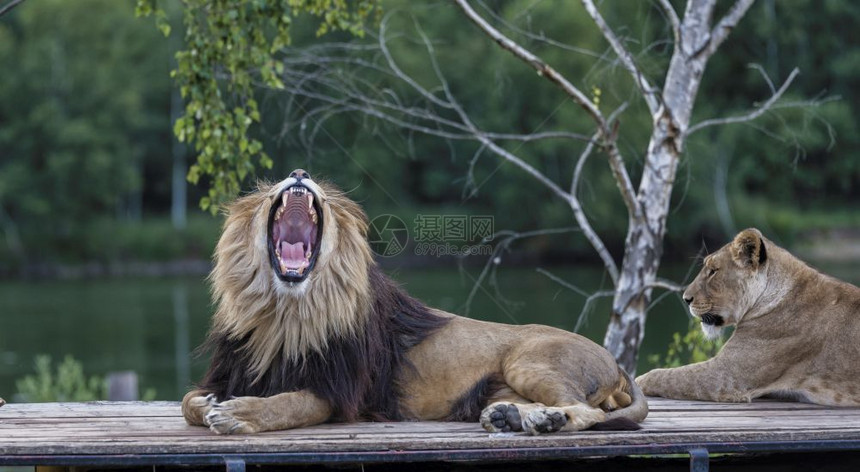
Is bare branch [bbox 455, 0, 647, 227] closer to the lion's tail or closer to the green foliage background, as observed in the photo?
the lion's tail

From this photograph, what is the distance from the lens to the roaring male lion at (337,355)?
461 centimetres

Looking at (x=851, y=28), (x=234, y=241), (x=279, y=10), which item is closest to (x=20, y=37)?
(x=851, y=28)

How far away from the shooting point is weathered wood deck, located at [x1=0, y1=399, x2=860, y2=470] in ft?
13.6

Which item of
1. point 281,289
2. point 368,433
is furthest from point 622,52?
point 368,433

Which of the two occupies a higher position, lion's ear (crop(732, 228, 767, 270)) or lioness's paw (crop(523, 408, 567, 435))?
lion's ear (crop(732, 228, 767, 270))

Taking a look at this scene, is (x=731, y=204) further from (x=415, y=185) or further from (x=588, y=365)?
(x=588, y=365)

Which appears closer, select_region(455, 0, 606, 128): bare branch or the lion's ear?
the lion's ear

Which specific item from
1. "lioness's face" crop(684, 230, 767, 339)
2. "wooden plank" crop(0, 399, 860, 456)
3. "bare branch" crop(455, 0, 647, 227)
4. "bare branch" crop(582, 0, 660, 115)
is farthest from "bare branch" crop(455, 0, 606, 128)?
"wooden plank" crop(0, 399, 860, 456)

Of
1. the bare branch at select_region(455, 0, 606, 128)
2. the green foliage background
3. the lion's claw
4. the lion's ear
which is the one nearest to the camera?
the lion's claw

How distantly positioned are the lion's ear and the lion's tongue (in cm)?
212

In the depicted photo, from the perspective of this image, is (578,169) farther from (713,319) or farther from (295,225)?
(295,225)

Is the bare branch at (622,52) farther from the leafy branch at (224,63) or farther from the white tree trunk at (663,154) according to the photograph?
the leafy branch at (224,63)

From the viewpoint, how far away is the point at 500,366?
4938mm

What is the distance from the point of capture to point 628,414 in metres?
4.75
